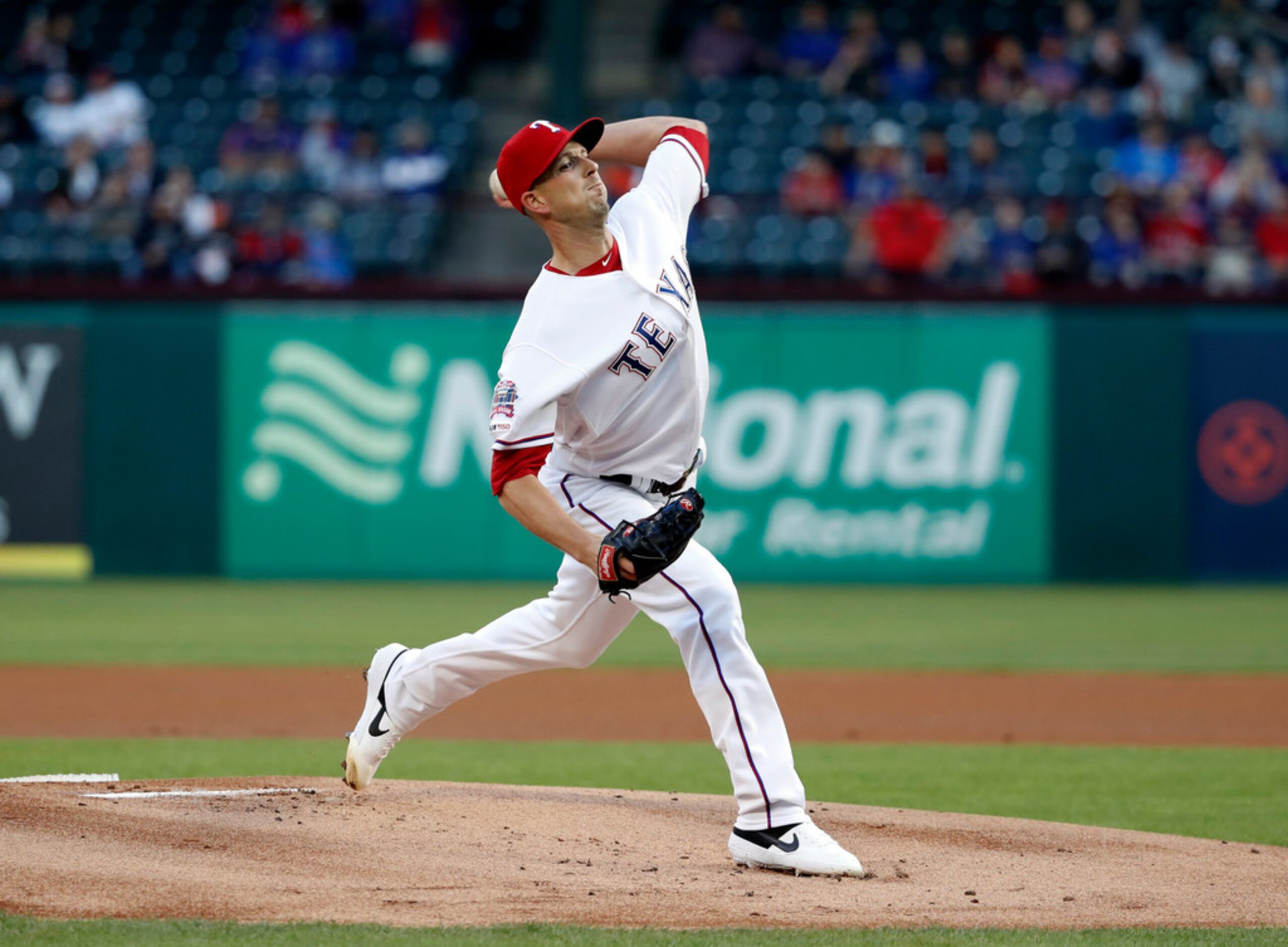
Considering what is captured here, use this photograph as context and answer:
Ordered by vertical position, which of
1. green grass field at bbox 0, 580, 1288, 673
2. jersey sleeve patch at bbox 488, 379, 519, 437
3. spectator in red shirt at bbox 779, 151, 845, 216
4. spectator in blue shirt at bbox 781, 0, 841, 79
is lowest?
green grass field at bbox 0, 580, 1288, 673

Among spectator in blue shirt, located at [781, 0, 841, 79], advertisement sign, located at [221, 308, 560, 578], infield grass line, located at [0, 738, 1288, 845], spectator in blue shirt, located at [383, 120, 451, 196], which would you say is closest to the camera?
infield grass line, located at [0, 738, 1288, 845]

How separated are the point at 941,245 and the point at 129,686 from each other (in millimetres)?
8061

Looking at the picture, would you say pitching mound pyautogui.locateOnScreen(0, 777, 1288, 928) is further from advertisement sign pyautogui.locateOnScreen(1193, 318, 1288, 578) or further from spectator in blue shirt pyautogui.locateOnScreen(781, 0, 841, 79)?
spectator in blue shirt pyautogui.locateOnScreen(781, 0, 841, 79)

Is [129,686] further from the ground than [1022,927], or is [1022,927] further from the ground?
[1022,927]

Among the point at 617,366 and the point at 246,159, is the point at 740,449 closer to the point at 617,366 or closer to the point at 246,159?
the point at 246,159

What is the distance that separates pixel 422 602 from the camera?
12.5 m

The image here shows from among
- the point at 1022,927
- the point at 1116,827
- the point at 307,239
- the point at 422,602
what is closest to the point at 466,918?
the point at 1022,927

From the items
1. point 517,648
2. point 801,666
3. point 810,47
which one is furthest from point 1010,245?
point 517,648

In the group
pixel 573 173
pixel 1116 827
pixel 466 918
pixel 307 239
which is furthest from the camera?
pixel 307 239

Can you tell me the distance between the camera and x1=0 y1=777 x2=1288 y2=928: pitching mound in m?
3.97

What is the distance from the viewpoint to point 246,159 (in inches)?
623

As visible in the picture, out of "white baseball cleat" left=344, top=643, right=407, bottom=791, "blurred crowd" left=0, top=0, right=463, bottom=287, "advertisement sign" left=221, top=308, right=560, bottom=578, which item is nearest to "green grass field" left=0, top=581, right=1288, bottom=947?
"advertisement sign" left=221, top=308, right=560, bottom=578

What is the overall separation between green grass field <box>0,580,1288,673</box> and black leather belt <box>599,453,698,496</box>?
16.1ft

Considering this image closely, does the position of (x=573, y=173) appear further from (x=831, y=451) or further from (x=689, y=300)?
(x=831, y=451)
